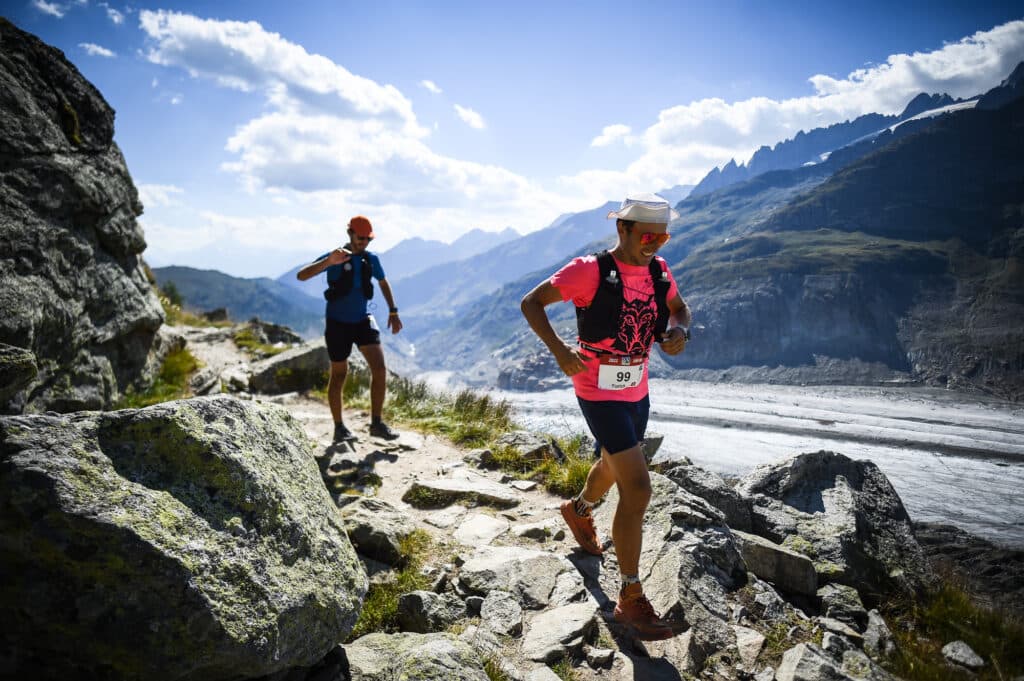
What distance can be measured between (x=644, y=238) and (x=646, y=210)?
207mm

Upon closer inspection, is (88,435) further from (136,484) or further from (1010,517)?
(1010,517)

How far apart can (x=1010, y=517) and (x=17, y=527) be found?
88.7m

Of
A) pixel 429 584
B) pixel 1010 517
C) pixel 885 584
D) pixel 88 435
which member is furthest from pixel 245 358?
pixel 1010 517

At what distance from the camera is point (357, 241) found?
7.48 m

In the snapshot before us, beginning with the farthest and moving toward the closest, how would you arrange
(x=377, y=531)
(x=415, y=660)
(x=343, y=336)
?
(x=343, y=336), (x=377, y=531), (x=415, y=660)

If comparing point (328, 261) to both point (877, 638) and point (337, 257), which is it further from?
point (877, 638)

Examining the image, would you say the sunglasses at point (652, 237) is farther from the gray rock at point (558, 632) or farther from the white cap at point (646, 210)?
the gray rock at point (558, 632)

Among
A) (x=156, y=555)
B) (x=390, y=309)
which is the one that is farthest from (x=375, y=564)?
(x=390, y=309)

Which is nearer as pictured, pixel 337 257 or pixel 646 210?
pixel 646 210

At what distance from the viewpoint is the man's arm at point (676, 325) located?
3.94m

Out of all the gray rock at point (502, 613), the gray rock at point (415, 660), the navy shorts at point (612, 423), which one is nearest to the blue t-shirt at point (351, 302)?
the navy shorts at point (612, 423)

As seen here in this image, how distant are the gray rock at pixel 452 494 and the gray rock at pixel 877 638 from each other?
3628 millimetres

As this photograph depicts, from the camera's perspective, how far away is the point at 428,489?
610 centimetres

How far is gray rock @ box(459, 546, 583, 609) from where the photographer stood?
403 centimetres
